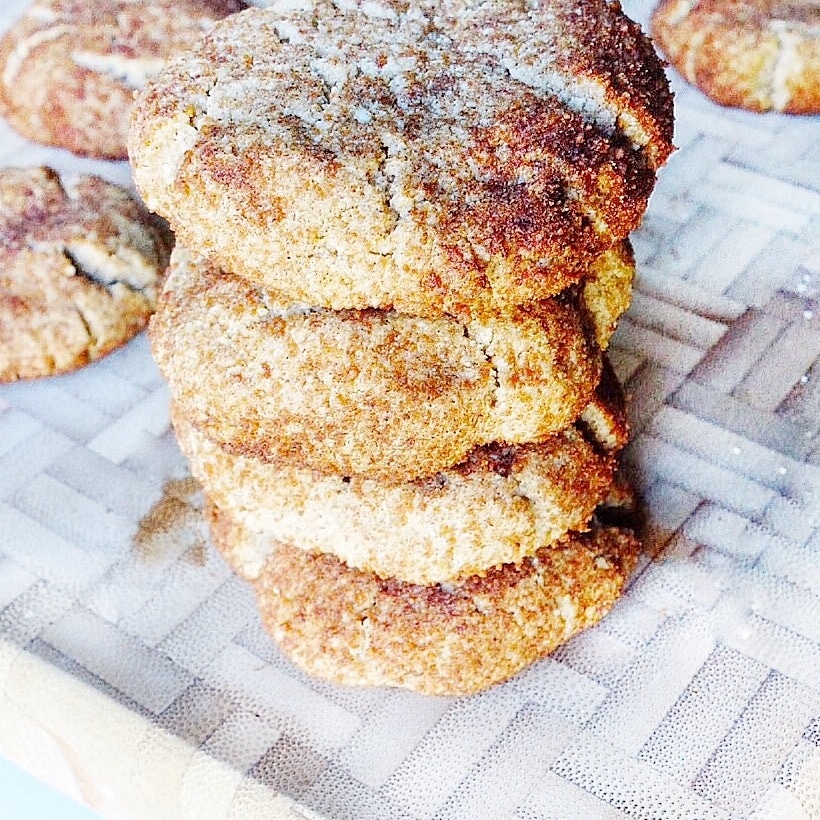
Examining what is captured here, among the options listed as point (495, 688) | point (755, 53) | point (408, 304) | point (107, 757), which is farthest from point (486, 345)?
point (755, 53)

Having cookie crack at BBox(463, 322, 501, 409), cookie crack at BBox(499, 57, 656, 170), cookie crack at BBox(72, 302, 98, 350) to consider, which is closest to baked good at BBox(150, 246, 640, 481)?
cookie crack at BBox(463, 322, 501, 409)

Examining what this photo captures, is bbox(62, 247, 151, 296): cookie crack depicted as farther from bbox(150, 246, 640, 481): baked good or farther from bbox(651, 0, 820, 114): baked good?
bbox(651, 0, 820, 114): baked good

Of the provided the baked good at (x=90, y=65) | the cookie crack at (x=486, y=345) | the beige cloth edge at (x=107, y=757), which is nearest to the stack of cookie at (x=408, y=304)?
the cookie crack at (x=486, y=345)

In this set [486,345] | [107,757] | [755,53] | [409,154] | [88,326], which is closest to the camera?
[409,154]

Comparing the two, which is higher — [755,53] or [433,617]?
[755,53]

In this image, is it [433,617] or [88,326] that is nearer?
[433,617]

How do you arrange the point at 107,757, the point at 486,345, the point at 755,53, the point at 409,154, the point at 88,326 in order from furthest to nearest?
the point at 755,53 → the point at 88,326 → the point at 107,757 → the point at 486,345 → the point at 409,154

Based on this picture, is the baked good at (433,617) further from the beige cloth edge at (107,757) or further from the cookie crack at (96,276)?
the cookie crack at (96,276)

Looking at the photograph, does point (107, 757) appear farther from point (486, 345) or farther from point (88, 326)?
point (88, 326)
